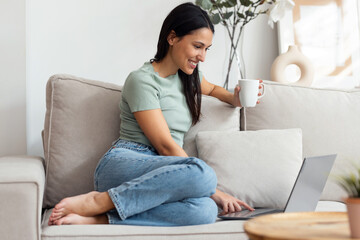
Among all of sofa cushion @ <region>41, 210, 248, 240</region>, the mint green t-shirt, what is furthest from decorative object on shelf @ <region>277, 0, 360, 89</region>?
sofa cushion @ <region>41, 210, 248, 240</region>

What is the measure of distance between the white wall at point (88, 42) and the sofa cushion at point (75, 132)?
19.1 inches

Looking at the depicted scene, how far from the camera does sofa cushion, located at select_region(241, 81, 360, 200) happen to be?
6.60 feet

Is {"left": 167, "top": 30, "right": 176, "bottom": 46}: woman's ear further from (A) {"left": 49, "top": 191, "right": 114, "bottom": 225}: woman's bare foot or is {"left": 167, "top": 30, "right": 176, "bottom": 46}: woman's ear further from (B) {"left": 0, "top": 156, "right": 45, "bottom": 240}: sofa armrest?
(B) {"left": 0, "top": 156, "right": 45, "bottom": 240}: sofa armrest

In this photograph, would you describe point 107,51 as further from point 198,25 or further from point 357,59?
point 357,59

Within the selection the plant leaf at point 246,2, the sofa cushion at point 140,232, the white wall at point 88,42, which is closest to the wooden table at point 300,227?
the sofa cushion at point 140,232

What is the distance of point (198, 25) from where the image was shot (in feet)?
6.13

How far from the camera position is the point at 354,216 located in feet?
2.97

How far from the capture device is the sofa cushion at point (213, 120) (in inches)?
79.2

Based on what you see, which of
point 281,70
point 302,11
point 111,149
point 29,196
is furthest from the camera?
point 302,11

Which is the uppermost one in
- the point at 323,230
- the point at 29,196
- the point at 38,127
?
the point at 323,230

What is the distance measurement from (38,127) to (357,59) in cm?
170

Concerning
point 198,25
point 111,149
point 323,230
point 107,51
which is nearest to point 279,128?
point 198,25

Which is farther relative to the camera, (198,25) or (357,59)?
(357,59)

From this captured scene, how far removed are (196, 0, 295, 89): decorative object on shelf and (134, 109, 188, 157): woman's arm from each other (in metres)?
0.75
